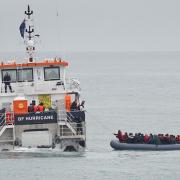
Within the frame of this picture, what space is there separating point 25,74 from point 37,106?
3.06 metres

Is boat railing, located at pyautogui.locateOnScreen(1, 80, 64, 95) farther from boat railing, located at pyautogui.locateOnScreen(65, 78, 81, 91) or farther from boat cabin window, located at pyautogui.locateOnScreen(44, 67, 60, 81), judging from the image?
boat railing, located at pyautogui.locateOnScreen(65, 78, 81, 91)

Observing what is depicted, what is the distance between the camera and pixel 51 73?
157 feet

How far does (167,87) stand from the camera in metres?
123

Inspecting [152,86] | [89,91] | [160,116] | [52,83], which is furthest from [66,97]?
[152,86]

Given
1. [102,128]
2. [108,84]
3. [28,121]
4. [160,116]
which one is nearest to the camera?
[28,121]

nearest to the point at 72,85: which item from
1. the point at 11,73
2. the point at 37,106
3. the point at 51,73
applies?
the point at 51,73

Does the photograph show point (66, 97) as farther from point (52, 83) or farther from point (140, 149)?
point (140, 149)

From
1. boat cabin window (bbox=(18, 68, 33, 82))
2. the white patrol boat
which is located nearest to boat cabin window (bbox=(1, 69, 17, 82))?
the white patrol boat

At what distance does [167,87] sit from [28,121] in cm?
7919

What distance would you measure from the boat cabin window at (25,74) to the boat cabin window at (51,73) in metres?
0.86

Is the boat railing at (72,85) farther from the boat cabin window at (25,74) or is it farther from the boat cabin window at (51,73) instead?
the boat cabin window at (25,74)

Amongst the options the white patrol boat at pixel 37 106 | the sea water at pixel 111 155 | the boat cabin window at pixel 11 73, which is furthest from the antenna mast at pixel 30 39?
the sea water at pixel 111 155

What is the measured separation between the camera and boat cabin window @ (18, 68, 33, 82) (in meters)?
47.5

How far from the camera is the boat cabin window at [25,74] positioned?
156 ft
